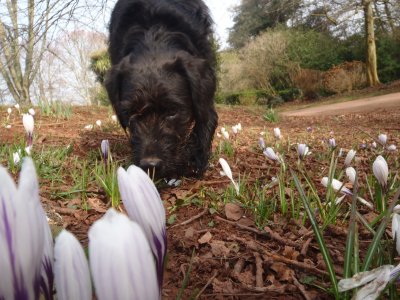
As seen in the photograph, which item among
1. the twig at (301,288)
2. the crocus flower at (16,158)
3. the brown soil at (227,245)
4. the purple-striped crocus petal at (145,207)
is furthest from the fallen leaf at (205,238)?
the crocus flower at (16,158)

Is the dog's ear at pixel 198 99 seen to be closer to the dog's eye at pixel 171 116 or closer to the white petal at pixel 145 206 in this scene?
the dog's eye at pixel 171 116

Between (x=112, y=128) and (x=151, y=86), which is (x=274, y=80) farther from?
(x=151, y=86)

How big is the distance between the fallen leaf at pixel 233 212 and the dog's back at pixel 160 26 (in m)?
2.34

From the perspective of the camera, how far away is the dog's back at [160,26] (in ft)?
14.1

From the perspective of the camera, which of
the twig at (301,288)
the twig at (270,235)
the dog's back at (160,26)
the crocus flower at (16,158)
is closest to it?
the twig at (301,288)

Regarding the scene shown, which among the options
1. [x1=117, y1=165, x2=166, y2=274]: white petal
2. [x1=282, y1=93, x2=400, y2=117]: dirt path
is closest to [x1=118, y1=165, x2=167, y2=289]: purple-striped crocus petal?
[x1=117, y1=165, x2=166, y2=274]: white petal

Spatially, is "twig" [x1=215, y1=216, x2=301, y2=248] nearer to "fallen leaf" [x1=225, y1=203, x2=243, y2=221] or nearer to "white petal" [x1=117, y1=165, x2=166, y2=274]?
"fallen leaf" [x1=225, y1=203, x2=243, y2=221]

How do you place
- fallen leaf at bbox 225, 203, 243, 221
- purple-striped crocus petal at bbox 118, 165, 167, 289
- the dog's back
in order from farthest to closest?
the dog's back < fallen leaf at bbox 225, 203, 243, 221 < purple-striped crocus petal at bbox 118, 165, 167, 289

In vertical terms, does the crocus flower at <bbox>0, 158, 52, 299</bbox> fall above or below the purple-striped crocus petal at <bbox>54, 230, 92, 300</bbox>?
above

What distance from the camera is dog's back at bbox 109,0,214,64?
430cm

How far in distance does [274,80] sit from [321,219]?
1106 inches

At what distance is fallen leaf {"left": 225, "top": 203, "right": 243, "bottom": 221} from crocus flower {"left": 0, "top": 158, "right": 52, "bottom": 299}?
1.80 meters

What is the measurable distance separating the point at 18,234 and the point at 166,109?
325 centimetres

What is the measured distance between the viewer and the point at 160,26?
173 inches
